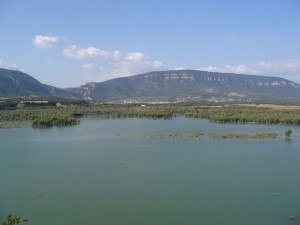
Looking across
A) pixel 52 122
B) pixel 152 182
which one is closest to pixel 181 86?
pixel 52 122

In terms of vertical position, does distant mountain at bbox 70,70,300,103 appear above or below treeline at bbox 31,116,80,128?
above

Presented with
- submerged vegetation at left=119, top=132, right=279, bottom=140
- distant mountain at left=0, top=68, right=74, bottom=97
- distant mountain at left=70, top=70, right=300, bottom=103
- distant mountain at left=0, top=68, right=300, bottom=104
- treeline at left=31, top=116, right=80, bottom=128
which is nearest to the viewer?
submerged vegetation at left=119, top=132, right=279, bottom=140

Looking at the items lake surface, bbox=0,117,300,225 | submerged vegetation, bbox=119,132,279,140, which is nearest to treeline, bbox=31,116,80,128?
lake surface, bbox=0,117,300,225

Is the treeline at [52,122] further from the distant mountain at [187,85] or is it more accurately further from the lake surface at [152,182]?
the distant mountain at [187,85]

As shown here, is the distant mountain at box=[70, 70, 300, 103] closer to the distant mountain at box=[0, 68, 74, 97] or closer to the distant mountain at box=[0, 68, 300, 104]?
the distant mountain at box=[0, 68, 300, 104]

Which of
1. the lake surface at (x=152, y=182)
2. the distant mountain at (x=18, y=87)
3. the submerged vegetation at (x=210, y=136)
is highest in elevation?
the distant mountain at (x=18, y=87)

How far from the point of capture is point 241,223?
504 inches

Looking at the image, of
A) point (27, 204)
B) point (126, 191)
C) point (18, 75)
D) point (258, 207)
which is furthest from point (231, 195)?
point (18, 75)

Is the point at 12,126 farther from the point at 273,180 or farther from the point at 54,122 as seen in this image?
the point at 273,180

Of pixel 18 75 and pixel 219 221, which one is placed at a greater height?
pixel 18 75

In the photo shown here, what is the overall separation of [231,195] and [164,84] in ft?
498

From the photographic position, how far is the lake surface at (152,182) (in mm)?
13695

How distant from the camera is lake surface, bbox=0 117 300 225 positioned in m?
13.7

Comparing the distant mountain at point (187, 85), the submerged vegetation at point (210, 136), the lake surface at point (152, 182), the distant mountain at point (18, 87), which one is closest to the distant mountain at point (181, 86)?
the distant mountain at point (187, 85)
